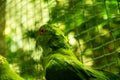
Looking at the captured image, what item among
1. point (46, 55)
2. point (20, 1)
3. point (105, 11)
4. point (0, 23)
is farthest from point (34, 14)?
point (46, 55)

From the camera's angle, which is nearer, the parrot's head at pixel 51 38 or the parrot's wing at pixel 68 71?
the parrot's wing at pixel 68 71

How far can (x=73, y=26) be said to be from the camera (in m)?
3.55

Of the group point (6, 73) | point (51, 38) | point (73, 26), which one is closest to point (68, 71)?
point (51, 38)

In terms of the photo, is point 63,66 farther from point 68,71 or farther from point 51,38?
point 51,38

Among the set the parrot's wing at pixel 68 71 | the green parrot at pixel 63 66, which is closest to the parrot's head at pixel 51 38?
the green parrot at pixel 63 66

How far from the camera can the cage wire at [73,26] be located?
310cm

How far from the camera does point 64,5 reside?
11.6 ft

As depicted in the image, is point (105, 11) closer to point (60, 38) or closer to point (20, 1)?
point (60, 38)

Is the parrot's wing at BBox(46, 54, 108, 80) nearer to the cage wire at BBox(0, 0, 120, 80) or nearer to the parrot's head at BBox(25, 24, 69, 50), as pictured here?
the parrot's head at BBox(25, 24, 69, 50)

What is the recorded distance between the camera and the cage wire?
310 centimetres

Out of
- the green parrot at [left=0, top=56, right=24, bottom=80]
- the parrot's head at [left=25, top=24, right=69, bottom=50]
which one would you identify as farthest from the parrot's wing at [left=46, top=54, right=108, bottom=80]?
the green parrot at [left=0, top=56, right=24, bottom=80]

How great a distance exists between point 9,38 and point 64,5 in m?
1.54

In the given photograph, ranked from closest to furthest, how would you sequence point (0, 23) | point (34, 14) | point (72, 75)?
point (72, 75) → point (34, 14) → point (0, 23)

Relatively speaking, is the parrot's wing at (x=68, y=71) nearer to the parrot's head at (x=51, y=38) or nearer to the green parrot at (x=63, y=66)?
the green parrot at (x=63, y=66)
